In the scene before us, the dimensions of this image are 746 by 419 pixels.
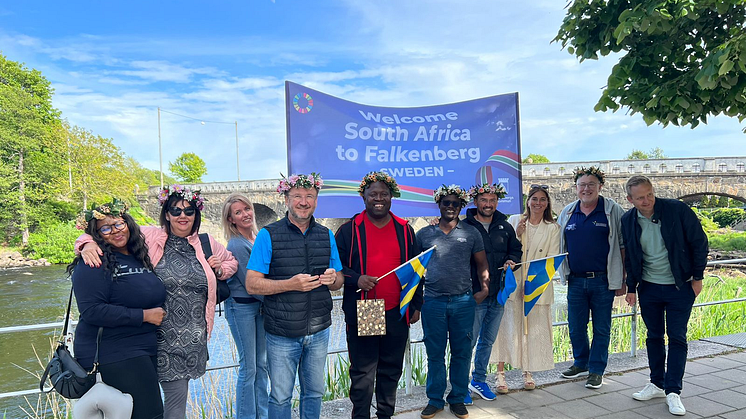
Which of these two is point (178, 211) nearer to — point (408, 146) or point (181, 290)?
point (181, 290)

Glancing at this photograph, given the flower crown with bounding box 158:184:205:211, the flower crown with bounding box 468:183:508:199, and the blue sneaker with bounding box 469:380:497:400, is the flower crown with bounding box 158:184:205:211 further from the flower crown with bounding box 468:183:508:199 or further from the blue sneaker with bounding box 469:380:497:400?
the blue sneaker with bounding box 469:380:497:400

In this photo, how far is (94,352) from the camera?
2.27 meters

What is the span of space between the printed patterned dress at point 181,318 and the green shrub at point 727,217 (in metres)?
38.8

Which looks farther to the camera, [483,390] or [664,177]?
[664,177]

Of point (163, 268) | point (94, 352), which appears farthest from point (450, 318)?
point (94, 352)

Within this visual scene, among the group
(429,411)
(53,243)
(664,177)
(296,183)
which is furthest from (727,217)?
(53,243)

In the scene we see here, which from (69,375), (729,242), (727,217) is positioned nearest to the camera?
(69,375)

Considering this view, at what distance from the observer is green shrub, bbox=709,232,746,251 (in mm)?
21884

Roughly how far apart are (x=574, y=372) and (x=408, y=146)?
2.40 m

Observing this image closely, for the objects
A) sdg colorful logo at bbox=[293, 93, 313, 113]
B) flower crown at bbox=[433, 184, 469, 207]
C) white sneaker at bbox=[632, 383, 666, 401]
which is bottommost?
white sneaker at bbox=[632, 383, 666, 401]

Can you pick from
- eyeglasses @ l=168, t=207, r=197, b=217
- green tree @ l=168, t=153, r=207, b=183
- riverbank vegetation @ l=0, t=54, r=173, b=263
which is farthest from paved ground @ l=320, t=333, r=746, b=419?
green tree @ l=168, t=153, r=207, b=183

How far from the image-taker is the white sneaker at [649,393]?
363 centimetres

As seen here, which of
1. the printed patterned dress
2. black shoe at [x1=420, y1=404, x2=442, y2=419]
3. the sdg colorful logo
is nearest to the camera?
the printed patterned dress

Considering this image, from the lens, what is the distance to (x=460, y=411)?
3.33 meters
